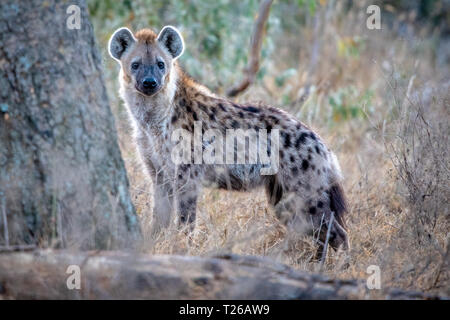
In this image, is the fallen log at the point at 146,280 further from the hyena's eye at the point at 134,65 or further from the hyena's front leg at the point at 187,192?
the hyena's eye at the point at 134,65

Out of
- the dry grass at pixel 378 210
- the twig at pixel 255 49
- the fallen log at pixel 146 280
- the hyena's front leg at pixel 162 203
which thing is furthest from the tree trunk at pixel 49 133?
the twig at pixel 255 49

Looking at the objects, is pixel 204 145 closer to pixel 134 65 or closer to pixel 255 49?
pixel 134 65

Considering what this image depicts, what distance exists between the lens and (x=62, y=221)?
10.7ft

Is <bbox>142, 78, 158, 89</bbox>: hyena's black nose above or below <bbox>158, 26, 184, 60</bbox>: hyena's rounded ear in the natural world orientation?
below

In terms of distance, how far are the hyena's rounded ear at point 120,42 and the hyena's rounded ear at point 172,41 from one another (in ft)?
0.85

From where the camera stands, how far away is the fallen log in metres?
2.84

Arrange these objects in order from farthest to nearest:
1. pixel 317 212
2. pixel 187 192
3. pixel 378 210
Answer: pixel 378 210 → pixel 187 192 → pixel 317 212

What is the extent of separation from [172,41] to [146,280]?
9.46ft

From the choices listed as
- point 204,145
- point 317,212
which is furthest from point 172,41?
point 317,212

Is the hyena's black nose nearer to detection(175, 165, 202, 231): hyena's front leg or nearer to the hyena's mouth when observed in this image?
the hyena's mouth

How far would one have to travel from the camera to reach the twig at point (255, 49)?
6443 mm

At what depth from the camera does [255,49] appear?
6.81m

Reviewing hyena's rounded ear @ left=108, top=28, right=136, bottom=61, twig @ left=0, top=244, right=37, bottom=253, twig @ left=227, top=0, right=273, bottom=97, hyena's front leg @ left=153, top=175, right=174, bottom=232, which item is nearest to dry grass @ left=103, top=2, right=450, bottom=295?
hyena's front leg @ left=153, top=175, right=174, bottom=232

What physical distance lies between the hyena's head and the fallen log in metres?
2.22
